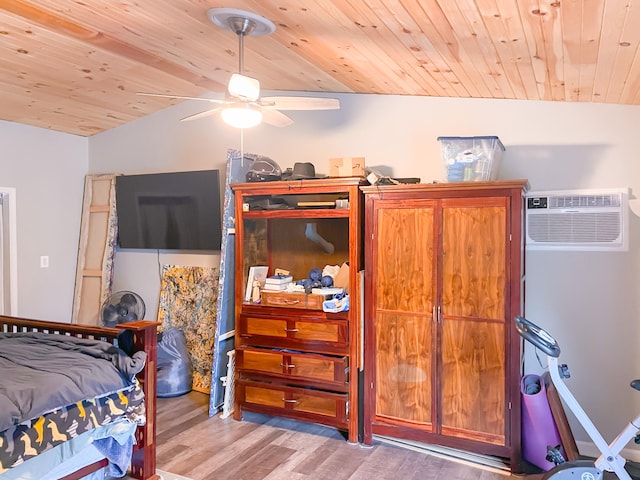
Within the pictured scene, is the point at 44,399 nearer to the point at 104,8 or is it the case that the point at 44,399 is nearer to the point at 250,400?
the point at 250,400

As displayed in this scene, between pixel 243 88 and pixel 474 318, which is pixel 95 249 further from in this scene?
pixel 474 318

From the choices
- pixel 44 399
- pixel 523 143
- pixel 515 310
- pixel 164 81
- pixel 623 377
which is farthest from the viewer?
pixel 164 81

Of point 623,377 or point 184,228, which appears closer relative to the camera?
point 623,377

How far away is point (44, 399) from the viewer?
7.52 feet

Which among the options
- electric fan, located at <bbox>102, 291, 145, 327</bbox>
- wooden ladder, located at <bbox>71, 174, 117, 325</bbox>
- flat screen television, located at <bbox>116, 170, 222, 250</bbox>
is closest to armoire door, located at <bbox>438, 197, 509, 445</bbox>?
flat screen television, located at <bbox>116, 170, 222, 250</bbox>

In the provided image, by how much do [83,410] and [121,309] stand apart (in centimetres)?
224

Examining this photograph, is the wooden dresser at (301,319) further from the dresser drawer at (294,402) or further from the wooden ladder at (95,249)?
the wooden ladder at (95,249)

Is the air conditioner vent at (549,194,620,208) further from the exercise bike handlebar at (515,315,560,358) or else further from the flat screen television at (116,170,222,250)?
the flat screen television at (116,170,222,250)

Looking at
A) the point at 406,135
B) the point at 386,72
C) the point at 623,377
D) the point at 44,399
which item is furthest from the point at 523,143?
the point at 44,399

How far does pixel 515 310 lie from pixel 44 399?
257 centimetres

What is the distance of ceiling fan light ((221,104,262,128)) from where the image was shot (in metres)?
2.71

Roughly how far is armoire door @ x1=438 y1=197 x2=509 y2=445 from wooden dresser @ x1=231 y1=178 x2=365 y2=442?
0.62 meters

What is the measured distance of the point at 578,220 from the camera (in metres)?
3.30

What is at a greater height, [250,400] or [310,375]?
[310,375]
